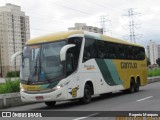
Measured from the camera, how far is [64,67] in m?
16.6

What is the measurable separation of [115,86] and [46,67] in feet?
21.1

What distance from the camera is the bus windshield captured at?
54.3 ft

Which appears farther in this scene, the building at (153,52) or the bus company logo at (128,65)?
the building at (153,52)

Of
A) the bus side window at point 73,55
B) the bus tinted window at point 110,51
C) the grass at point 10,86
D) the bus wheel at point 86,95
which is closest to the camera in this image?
the bus side window at point 73,55

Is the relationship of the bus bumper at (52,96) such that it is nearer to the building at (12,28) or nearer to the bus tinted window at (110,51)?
the bus tinted window at (110,51)

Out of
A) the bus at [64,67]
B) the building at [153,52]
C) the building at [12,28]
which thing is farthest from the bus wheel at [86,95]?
the building at [153,52]

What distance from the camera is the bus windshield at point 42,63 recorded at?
16547 millimetres

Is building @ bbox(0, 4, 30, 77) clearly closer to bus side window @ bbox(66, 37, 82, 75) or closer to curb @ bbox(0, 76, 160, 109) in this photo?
curb @ bbox(0, 76, 160, 109)

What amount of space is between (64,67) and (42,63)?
98 cm

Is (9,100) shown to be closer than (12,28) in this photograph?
Yes

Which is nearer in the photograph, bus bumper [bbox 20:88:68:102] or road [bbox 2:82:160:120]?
road [bbox 2:82:160:120]

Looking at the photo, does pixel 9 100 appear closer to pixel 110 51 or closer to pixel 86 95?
pixel 86 95

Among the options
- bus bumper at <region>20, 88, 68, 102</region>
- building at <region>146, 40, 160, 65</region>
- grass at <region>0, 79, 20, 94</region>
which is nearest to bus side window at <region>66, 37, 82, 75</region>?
bus bumper at <region>20, 88, 68, 102</region>

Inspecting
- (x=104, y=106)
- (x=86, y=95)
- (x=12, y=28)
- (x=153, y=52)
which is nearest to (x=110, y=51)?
(x=86, y=95)
